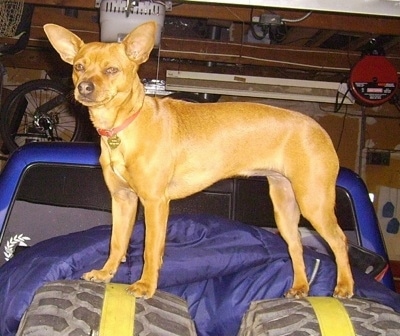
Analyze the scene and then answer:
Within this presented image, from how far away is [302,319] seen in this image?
1322mm

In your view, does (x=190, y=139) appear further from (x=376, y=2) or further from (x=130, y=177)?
(x=376, y=2)

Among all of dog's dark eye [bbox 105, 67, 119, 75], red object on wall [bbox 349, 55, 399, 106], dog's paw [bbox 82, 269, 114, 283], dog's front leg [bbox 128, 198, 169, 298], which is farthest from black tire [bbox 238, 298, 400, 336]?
red object on wall [bbox 349, 55, 399, 106]

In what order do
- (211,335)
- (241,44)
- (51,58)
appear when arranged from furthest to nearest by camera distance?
(51,58) < (241,44) < (211,335)

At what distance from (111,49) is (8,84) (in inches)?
243

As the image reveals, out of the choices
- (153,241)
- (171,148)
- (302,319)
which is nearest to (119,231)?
(153,241)

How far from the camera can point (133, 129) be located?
6.14 feet

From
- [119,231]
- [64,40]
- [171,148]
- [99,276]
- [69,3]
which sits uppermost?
[69,3]

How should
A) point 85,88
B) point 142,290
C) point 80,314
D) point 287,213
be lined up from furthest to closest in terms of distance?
point 287,213, point 85,88, point 142,290, point 80,314

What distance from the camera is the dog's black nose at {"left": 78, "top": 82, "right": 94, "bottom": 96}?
5.82ft

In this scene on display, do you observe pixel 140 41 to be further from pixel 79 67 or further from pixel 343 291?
pixel 343 291

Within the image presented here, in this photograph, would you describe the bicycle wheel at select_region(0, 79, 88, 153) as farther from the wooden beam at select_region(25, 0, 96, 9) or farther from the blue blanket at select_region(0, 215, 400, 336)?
A: the blue blanket at select_region(0, 215, 400, 336)

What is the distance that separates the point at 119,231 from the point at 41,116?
5007 millimetres

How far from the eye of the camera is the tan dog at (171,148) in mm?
1855

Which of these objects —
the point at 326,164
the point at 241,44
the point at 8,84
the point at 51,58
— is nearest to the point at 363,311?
the point at 326,164
